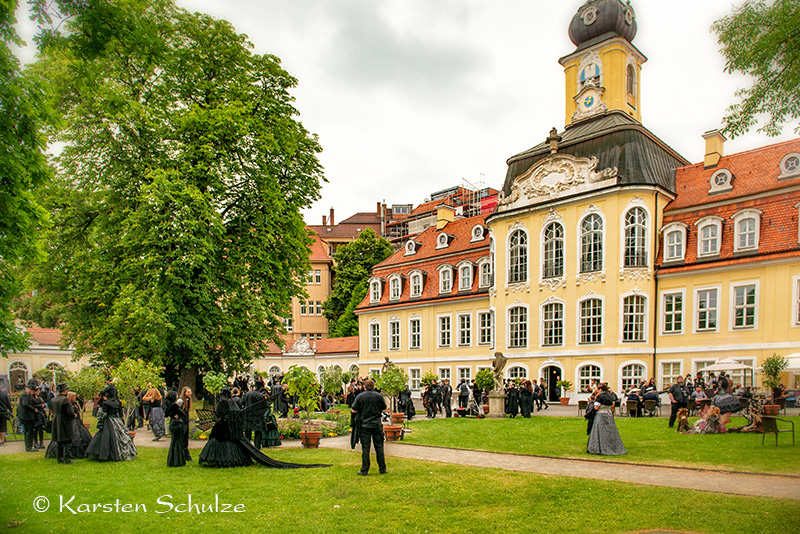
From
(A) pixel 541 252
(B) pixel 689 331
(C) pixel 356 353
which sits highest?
(A) pixel 541 252

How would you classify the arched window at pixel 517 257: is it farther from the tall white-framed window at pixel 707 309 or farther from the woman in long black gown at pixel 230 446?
the woman in long black gown at pixel 230 446

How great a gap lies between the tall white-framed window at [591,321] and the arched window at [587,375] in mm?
1267

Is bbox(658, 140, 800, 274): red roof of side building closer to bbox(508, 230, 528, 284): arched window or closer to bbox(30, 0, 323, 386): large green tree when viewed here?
bbox(508, 230, 528, 284): arched window

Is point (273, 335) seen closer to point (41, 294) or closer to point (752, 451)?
point (41, 294)

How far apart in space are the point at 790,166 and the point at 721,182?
120 inches

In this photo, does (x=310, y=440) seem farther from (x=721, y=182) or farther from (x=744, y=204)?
(x=721, y=182)

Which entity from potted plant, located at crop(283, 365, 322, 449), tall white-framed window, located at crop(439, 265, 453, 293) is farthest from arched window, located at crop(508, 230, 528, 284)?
potted plant, located at crop(283, 365, 322, 449)

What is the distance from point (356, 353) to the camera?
47469mm

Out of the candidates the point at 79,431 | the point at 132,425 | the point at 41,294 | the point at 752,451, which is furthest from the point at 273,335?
the point at 752,451

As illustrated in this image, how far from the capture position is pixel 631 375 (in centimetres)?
2889

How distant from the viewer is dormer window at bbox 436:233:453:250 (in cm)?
4253

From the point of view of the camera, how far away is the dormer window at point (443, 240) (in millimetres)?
42531

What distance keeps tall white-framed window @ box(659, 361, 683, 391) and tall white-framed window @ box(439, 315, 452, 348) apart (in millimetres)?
14852

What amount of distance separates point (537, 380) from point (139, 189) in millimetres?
20825
